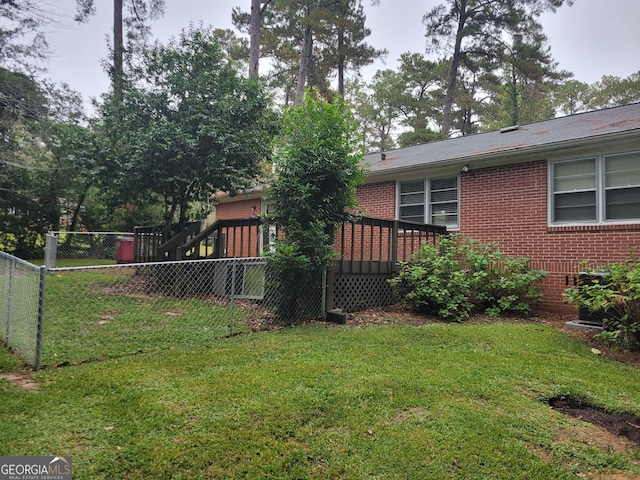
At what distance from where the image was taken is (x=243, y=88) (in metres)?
8.56

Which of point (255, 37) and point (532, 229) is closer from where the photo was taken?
point (532, 229)

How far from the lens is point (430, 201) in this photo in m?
8.98

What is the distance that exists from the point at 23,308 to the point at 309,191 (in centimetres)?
360

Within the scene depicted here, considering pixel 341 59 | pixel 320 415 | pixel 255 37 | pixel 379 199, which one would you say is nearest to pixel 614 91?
pixel 341 59

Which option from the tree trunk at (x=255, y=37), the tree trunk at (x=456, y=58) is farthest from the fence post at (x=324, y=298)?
the tree trunk at (x=456, y=58)

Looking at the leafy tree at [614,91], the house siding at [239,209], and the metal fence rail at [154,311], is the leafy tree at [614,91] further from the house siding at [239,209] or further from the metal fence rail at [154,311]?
the metal fence rail at [154,311]

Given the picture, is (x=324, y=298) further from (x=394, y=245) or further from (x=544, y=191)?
A: (x=544, y=191)

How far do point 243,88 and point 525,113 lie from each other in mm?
20012

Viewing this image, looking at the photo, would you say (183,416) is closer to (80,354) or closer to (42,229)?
(80,354)

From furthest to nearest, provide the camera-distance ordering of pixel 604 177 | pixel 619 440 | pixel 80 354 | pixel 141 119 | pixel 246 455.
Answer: pixel 141 119, pixel 604 177, pixel 80 354, pixel 619 440, pixel 246 455

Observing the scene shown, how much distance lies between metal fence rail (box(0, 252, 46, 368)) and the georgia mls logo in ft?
5.39

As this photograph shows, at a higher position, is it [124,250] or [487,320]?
[124,250]

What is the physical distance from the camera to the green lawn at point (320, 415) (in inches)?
85.5

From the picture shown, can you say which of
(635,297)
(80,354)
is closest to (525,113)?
(635,297)
